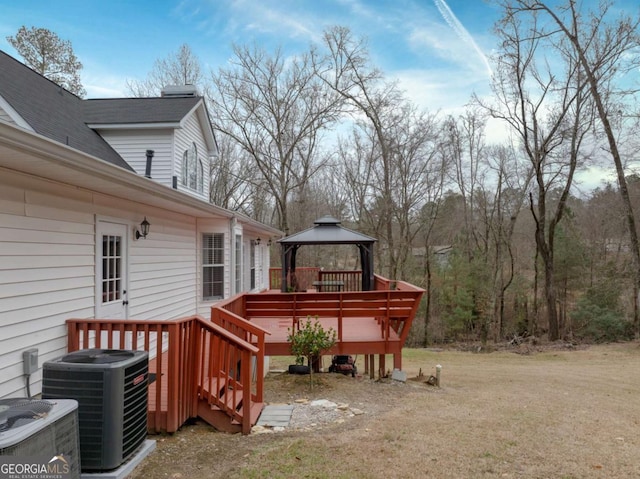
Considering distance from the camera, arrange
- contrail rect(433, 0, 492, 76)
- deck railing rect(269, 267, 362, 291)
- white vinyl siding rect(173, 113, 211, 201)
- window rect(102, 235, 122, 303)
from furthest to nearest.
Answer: contrail rect(433, 0, 492, 76), deck railing rect(269, 267, 362, 291), white vinyl siding rect(173, 113, 211, 201), window rect(102, 235, 122, 303)

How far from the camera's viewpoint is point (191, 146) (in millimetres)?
11227

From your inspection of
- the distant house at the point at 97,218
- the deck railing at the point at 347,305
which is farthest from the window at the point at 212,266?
the deck railing at the point at 347,305

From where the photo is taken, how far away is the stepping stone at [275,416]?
15.4 feet

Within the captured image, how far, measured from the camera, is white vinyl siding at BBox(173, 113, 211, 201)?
1027 centimetres

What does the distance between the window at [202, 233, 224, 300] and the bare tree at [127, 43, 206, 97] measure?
15.2 meters

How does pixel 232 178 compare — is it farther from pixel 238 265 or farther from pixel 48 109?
pixel 48 109

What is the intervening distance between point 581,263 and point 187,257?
71.7 ft

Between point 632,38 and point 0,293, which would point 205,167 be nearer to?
point 0,293

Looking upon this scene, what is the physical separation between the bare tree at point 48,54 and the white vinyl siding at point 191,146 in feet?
41.6

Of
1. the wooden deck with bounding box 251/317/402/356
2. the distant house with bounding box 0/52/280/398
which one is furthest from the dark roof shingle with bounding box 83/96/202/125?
the wooden deck with bounding box 251/317/402/356

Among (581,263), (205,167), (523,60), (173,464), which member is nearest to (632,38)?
(523,60)

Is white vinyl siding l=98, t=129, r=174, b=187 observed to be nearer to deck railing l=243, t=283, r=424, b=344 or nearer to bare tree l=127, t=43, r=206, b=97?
deck railing l=243, t=283, r=424, b=344

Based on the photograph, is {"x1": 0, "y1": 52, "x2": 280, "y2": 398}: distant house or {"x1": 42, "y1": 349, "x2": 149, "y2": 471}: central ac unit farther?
{"x1": 0, "y1": 52, "x2": 280, "y2": 398}: distant house

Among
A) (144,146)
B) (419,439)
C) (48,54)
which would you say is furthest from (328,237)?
(48,54)
